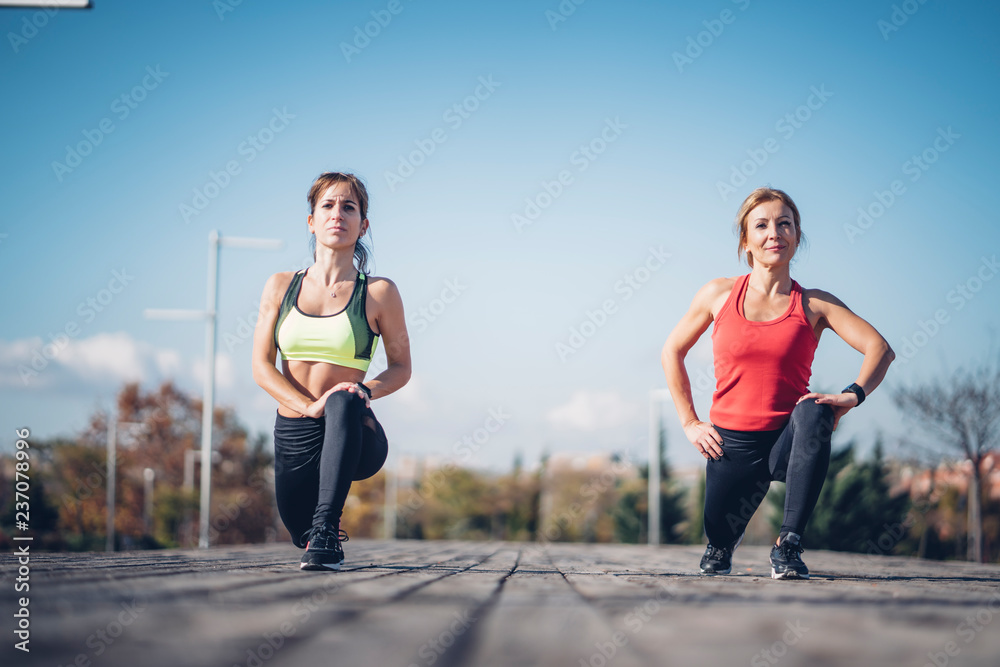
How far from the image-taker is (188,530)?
39.4 m

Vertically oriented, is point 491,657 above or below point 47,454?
above

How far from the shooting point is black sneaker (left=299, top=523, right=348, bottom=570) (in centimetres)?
320

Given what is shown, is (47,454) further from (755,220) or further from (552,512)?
(755,220)

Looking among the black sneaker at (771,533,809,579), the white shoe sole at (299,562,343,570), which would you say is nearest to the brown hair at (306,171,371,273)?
the white shoe sole at (299,562,343,570)

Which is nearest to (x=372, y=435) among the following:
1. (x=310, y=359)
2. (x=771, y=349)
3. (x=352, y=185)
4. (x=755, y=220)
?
(x=310, y=359)

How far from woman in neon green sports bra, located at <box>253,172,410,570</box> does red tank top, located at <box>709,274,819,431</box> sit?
1.71 meters

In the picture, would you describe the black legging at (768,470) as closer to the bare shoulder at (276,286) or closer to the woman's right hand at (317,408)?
the woman's right hand at (317,408)

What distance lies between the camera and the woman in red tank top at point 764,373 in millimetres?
3922

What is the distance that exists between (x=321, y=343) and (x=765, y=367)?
2.29 m

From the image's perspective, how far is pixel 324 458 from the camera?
3.60m

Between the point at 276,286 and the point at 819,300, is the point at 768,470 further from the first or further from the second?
the point at 276,286

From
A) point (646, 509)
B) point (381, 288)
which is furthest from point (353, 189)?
point (646, 509)

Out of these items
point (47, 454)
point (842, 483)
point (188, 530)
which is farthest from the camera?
point (188, 530)

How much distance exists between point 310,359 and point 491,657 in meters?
2.80
